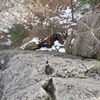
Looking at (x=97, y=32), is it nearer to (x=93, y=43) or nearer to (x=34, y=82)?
(x=93, y=43)

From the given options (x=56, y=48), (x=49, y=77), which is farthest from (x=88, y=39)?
(x=49, y=77)

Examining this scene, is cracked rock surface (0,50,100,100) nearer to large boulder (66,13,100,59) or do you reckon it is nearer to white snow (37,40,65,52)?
large boulder (66,13,100,59)

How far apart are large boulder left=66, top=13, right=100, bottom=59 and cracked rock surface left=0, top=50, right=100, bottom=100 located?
26 centimetres

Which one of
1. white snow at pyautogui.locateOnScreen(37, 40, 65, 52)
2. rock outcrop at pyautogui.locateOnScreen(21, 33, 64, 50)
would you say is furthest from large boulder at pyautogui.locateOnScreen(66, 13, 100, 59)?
rock outcrop at pyautogui.locateOnScreen(21, 33, 64, 50)

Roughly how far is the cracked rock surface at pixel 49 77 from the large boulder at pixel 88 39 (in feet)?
0.87

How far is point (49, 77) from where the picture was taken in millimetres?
4258

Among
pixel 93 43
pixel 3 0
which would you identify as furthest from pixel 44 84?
pixel 3 0

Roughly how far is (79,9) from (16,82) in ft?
11.6

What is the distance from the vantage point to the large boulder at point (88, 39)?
5410mm

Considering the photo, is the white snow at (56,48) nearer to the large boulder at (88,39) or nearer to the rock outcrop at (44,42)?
the rock outcrop at (44,42)

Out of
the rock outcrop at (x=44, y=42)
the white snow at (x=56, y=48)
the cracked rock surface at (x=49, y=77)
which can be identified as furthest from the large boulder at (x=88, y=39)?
the rock outcrop at (x=44, y=42)

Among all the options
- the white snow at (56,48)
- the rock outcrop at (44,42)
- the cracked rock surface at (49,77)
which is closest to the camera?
the cracked rock surface at (49,77)

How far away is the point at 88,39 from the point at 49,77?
1.74 m

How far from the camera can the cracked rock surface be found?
3.80 meters
